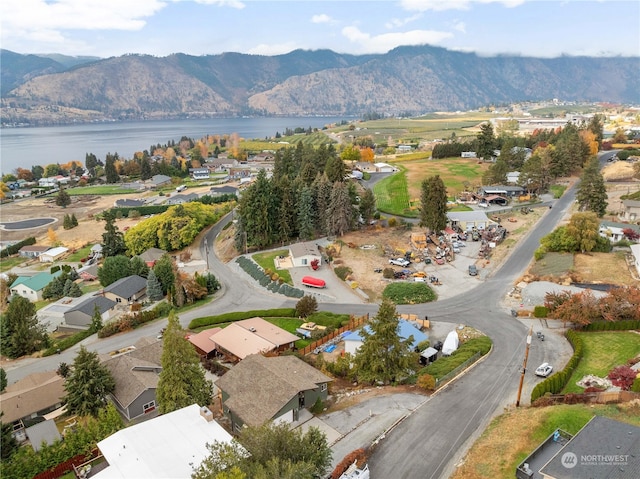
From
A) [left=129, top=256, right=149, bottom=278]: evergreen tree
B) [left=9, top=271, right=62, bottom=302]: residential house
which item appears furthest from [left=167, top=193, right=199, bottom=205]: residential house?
[left=129, top=256, right=149, bottom=278]: evergreen tree

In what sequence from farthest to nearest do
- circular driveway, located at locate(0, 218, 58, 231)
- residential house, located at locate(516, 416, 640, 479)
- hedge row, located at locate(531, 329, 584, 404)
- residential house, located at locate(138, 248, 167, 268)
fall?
circular driveway, located at locate(0, 218, 58, 231)
residential house, located at locate(138, 248, 167, 268)
hedge row, located at locate(531, 329, 584, 404)
residential house, located at locate(516, 416, 640, 479)

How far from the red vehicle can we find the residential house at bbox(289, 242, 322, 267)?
5.71m

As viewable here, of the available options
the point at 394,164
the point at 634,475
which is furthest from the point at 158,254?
the point at 394,164

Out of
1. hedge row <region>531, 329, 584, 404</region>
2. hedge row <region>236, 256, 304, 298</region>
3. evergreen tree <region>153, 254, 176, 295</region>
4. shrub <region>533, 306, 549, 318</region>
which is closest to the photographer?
hedge row <region>531, 329, 584, 404</region>

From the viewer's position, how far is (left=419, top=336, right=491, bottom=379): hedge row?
3297 cm

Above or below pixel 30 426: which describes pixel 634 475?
above

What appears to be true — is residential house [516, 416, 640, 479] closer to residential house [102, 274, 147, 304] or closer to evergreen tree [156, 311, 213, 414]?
evergreen tree [156, 311, 213, 414]

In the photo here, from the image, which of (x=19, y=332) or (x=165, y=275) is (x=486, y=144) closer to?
(x=165, y=275)

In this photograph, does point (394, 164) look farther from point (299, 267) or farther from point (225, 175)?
point (299, 267)

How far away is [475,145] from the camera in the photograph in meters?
119

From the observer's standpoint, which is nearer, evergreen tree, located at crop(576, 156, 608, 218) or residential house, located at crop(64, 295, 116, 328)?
residential house, located at crop(64, 295, 116, 328)

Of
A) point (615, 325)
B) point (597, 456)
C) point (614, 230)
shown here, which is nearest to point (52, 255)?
point (615, 325)

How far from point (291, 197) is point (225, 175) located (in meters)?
82.3

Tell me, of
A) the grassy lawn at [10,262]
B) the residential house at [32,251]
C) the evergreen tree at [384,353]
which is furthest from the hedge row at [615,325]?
the residential house at [32,251]
